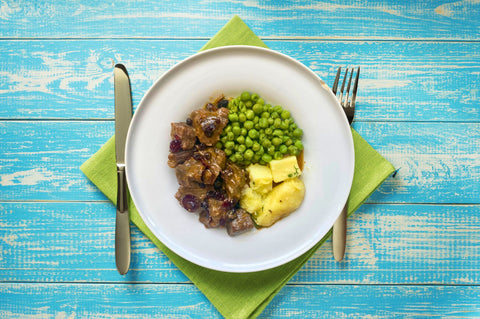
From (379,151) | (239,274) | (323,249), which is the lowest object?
(239,274)

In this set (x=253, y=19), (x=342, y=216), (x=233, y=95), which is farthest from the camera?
(x=253, y=19)

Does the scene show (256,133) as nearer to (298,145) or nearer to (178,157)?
(298,145)

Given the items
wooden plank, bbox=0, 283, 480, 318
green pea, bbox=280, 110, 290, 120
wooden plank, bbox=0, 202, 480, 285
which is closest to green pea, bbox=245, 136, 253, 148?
green pea, bbox=280, 110, 290, 120

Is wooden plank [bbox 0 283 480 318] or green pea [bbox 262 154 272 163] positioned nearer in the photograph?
green pea [bbox 262 154 272 163]

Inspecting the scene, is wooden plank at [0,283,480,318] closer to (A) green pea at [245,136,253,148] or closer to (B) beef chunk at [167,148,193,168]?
(B) beef chunk at [167,148,193,168]

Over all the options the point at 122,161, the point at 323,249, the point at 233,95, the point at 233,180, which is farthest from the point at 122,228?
the point at 323,249

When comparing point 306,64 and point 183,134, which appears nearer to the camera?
point 183,134
